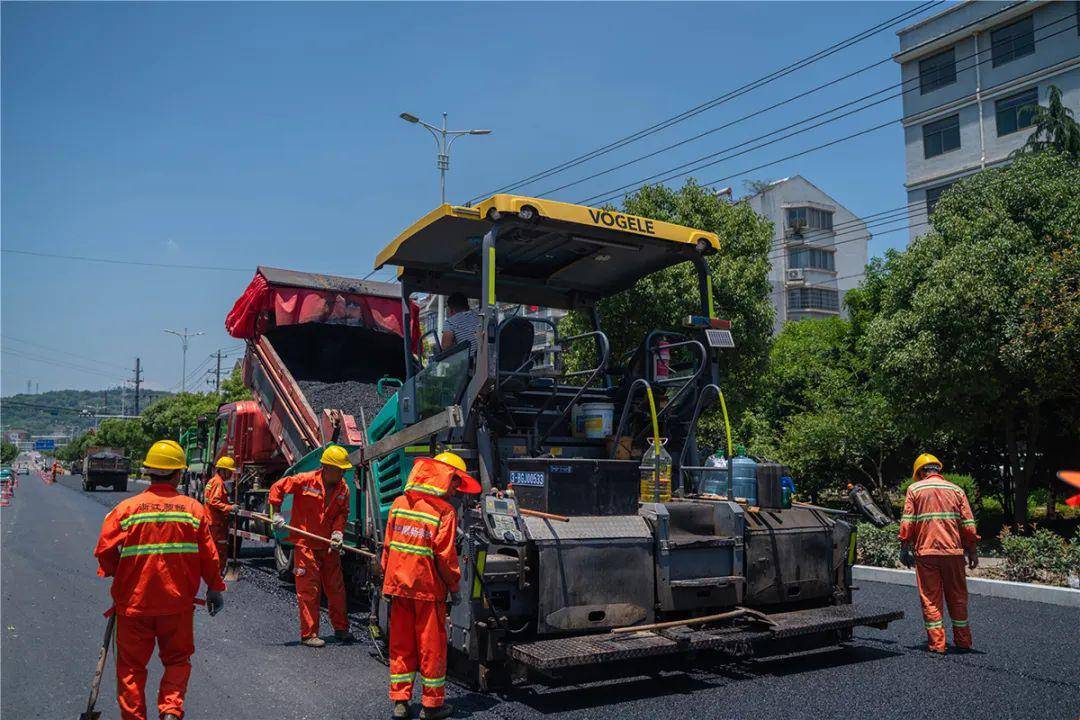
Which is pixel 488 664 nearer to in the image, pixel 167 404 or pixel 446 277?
pixel 446 277

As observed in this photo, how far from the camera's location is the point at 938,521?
653cm

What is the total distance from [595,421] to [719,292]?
26.8 feet

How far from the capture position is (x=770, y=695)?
519cm

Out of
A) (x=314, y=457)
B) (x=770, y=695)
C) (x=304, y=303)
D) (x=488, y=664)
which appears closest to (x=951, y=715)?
(x=770, y=695)

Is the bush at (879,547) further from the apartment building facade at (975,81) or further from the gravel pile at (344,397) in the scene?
the apartment building facade at (975,81)

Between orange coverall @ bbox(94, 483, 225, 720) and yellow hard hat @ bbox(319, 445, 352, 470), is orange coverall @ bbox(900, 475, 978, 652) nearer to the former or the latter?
yellow hard hat @ bbox(319, 445, 352, 470)

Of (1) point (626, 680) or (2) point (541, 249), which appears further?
(2) point (541, 249)

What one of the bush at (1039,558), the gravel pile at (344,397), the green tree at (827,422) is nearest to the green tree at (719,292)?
the green tree at (827,422)

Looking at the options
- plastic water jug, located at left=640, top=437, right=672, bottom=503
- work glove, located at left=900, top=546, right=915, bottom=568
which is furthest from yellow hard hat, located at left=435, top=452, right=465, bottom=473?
work glove, located at left=900, top=546, right=915, bottom=568

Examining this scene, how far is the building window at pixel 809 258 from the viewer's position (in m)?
44.4

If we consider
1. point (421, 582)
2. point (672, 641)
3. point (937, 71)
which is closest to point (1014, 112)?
point (937, 71)

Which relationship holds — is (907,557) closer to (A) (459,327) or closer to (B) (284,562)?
(A) (459,327)

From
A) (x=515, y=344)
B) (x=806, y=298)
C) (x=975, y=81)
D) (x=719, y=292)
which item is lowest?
Result: (x=515, y=344)

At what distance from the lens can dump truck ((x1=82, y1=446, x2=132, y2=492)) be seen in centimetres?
3909
